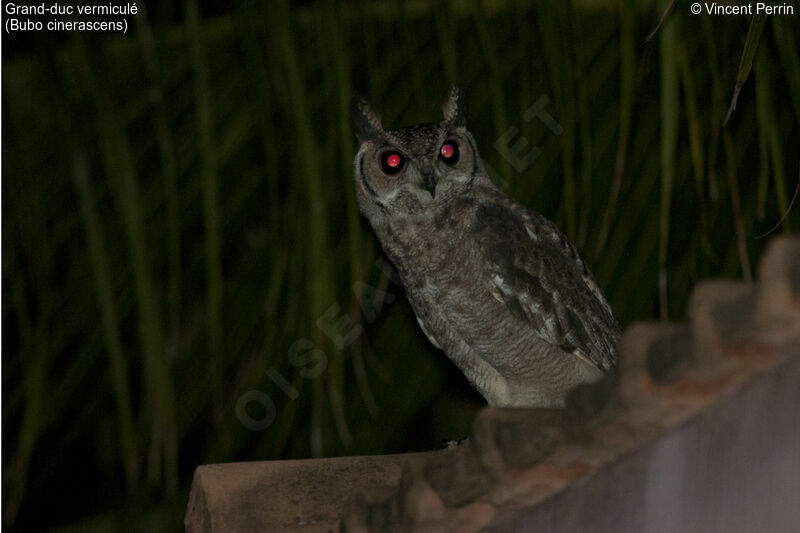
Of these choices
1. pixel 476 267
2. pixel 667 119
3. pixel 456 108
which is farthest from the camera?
pixel 476 267

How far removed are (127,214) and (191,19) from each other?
24 centimetres

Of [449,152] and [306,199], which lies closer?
[306,199]

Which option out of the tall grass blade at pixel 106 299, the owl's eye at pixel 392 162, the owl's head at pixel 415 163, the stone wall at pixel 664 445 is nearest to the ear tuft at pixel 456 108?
the owl's head at pixel 415 163

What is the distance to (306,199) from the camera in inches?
55.7

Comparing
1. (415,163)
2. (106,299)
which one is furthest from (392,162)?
(106,299)

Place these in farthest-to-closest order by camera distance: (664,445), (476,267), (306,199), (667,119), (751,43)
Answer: (476,267)
(306,199)
(667,119)
(751,43)
(664,445)

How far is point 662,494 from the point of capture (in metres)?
0.81

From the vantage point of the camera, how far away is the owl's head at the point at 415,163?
65.3 inches

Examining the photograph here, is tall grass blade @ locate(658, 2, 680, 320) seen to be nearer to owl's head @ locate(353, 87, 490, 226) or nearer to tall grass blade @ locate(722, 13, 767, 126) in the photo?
tall grass blade @ locate(722, 13, 767, 126)

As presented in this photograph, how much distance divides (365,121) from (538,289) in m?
0.39

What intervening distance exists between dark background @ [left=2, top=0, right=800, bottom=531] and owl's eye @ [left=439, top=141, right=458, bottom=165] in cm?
8

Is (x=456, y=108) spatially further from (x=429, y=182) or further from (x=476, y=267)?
(x=476, y=267)

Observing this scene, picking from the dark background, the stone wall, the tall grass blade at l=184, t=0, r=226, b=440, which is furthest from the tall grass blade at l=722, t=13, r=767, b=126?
the tall grass blade at l=184, t=0, r=226, b=440

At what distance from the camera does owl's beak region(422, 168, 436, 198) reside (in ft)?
5.56
